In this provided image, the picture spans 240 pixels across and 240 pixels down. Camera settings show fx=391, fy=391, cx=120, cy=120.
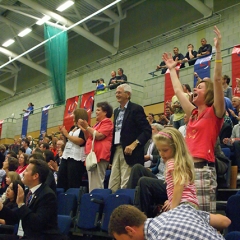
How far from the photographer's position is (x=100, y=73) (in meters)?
14.1

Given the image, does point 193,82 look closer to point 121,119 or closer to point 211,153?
point 121,119

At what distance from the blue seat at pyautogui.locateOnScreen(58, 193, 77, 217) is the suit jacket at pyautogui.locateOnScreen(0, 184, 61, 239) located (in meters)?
0.90

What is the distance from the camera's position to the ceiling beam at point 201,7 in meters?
10.3

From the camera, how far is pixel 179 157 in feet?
7.01

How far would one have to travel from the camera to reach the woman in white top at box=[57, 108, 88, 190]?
177 inches

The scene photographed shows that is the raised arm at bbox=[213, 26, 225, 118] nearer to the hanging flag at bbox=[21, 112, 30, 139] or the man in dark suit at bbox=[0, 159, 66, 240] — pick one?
the man in dark suit at bbox=[0, 159, 66, 240]

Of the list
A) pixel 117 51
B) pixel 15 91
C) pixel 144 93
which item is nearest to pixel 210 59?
pixel 144 93

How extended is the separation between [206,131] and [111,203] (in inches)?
53.7

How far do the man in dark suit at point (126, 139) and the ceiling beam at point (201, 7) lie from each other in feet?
22.7

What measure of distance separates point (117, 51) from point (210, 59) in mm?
5743

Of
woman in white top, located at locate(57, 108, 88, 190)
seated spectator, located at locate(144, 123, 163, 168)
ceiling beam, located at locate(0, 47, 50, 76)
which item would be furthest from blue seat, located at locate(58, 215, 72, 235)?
ceiling beam, located at locate(0, 47, 50, 76)

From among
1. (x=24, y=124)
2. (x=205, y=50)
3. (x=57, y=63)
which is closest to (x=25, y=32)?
(x=24, y=124)

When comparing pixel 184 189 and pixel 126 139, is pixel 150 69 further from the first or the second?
pixel 184 189

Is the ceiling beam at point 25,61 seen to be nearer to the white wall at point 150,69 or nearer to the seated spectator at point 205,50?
the white wall at point 150,69
